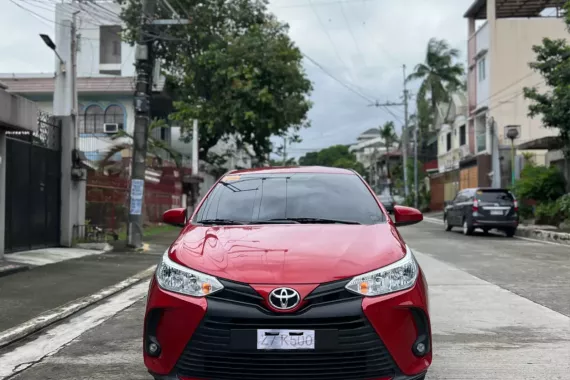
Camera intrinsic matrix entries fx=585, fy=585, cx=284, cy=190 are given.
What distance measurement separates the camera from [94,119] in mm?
29312

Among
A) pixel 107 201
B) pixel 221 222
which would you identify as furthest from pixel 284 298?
pixel 107 201

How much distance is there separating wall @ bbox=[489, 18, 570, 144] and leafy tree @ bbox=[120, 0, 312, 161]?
10.5 m

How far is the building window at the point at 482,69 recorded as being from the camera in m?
33.2

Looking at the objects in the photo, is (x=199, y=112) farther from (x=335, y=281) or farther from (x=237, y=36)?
(x=335, y=281)

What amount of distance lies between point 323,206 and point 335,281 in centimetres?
139

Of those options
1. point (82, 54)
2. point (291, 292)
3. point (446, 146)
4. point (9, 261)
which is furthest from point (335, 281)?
point (446, 146)

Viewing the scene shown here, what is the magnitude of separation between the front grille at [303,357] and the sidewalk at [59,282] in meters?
3.39

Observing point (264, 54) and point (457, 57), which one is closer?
point (264, 54)

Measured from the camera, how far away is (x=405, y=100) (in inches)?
1853

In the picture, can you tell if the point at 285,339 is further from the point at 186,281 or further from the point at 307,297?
the point at 186,281

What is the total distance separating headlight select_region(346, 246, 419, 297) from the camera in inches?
133

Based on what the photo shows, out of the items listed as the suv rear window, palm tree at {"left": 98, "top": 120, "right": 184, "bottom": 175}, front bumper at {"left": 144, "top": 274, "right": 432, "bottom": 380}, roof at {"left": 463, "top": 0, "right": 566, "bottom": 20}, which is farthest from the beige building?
front bumper at {"left": 144, "top": 274, "right": 432, "bottom": 380}

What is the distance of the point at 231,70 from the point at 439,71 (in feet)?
81.0

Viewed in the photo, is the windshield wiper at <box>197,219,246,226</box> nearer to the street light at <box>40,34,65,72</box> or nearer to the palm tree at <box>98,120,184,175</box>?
the street light at <box>40,34,65,72</box>
